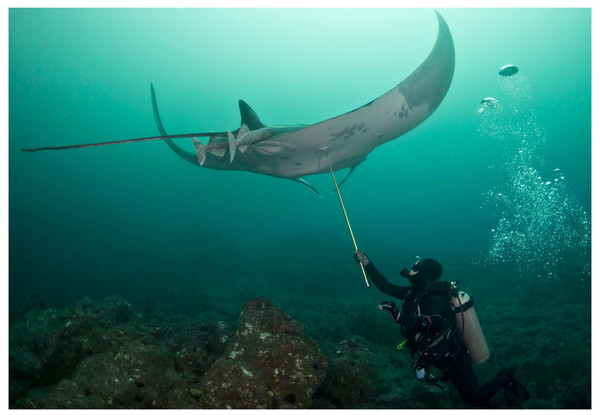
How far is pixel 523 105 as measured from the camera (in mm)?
45312

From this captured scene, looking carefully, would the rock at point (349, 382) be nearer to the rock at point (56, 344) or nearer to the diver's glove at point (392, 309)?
the diver's glove at point (392, 309)

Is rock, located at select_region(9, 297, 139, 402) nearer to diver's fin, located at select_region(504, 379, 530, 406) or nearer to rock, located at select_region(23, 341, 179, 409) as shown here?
rock, located at select_region(23, 341, 179, 409)

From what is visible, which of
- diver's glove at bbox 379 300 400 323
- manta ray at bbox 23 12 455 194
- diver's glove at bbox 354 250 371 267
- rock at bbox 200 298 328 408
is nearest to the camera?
rock at bbox 200 298 328 408

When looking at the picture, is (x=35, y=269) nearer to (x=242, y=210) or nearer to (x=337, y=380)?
(x=337, y=380)

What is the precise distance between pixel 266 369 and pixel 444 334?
1982 mm

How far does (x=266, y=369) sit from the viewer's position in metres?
2.81

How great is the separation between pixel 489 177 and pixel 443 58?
Answer: 73350mm

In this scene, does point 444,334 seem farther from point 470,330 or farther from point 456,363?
point 470,330

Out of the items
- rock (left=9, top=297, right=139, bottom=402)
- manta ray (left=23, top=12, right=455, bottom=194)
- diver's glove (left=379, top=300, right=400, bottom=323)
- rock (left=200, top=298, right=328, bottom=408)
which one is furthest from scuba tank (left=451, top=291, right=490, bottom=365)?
rock (left=9, top=297, right=139, bottom=402)

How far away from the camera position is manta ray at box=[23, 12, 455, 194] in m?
3.71

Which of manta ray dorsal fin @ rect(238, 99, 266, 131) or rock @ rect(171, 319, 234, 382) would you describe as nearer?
rock @ rect(171, 319, 234, 382)

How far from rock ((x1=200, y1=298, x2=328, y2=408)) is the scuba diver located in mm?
1016

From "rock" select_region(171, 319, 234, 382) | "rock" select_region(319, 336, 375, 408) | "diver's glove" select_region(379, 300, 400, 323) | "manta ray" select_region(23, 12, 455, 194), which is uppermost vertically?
"manta ray" select_region(23, 12, 455, 194)

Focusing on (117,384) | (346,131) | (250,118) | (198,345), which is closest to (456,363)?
(198,345)
